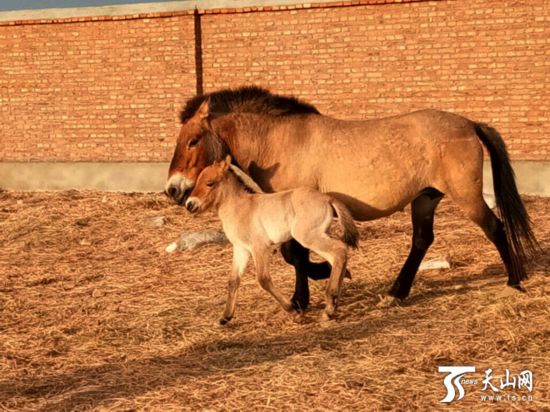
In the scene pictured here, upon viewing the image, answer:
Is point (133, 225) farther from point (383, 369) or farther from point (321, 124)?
point (383, 369)

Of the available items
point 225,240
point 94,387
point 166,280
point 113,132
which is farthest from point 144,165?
point 94,387

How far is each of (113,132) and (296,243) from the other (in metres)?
9.68

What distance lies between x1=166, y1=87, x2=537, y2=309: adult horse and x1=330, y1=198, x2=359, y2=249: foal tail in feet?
1.36

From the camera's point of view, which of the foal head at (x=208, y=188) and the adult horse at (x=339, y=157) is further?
the adult horse at (x=339, y=157)

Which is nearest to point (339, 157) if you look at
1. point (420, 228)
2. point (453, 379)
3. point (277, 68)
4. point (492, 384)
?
point (420, 228)

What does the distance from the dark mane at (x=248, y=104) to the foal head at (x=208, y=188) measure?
760 millimetres

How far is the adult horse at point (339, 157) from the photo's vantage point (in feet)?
21.7

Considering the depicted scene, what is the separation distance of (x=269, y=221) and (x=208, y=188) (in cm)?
59

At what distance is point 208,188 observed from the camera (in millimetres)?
6309

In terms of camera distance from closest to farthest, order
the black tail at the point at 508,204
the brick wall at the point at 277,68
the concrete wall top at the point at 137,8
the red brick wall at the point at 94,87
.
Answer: the black tail at the point at 508,204
the brick wall at the point at 277,68
the concrete wall top at the point at 137,8
the red brick wall at the point at 94,87

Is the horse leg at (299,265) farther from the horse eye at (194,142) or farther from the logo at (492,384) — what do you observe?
the logo at (492,384)

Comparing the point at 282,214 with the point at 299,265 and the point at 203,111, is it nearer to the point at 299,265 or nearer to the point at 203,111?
the point at 299,265

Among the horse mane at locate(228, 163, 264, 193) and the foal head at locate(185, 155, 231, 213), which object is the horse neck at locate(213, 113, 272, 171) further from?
the foal head at locate(185, 155, 231, 213)

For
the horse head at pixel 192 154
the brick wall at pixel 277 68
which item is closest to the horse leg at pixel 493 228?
the horse head at pixel 192 154
